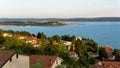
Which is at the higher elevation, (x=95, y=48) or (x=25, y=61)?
(x=25, y=61)

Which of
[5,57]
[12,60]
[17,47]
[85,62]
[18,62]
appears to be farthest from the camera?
[17,47]

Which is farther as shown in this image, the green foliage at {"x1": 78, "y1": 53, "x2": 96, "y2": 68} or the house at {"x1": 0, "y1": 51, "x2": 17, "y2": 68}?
the green foliage at {"x1": 78, "y1": 53, "x2": 96, "y2": 68}

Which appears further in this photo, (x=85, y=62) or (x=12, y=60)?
(x=85, y=62)

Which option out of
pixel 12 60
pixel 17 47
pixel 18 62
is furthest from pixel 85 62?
pixel 12 60

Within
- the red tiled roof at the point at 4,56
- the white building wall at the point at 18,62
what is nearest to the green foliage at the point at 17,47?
the white building wall at the point at 18,62

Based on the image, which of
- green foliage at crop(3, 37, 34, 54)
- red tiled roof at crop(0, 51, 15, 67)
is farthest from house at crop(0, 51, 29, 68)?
green foliage at crop(3, 37, 34, 54)

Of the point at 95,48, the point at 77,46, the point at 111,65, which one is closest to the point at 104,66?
the point at 111,65

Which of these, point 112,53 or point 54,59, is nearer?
point 54,59

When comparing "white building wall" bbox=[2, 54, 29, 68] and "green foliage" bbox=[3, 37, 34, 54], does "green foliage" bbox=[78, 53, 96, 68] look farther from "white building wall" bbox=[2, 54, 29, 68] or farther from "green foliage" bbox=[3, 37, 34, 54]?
"white building wall" bbox=[2, 54, 29, 68]

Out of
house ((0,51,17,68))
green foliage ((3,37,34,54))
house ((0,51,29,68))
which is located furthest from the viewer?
green foliage ((3,37,34,54))

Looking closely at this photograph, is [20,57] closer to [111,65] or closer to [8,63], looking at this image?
[8,63]

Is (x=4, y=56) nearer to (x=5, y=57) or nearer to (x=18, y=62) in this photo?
(x=5, y=57)
